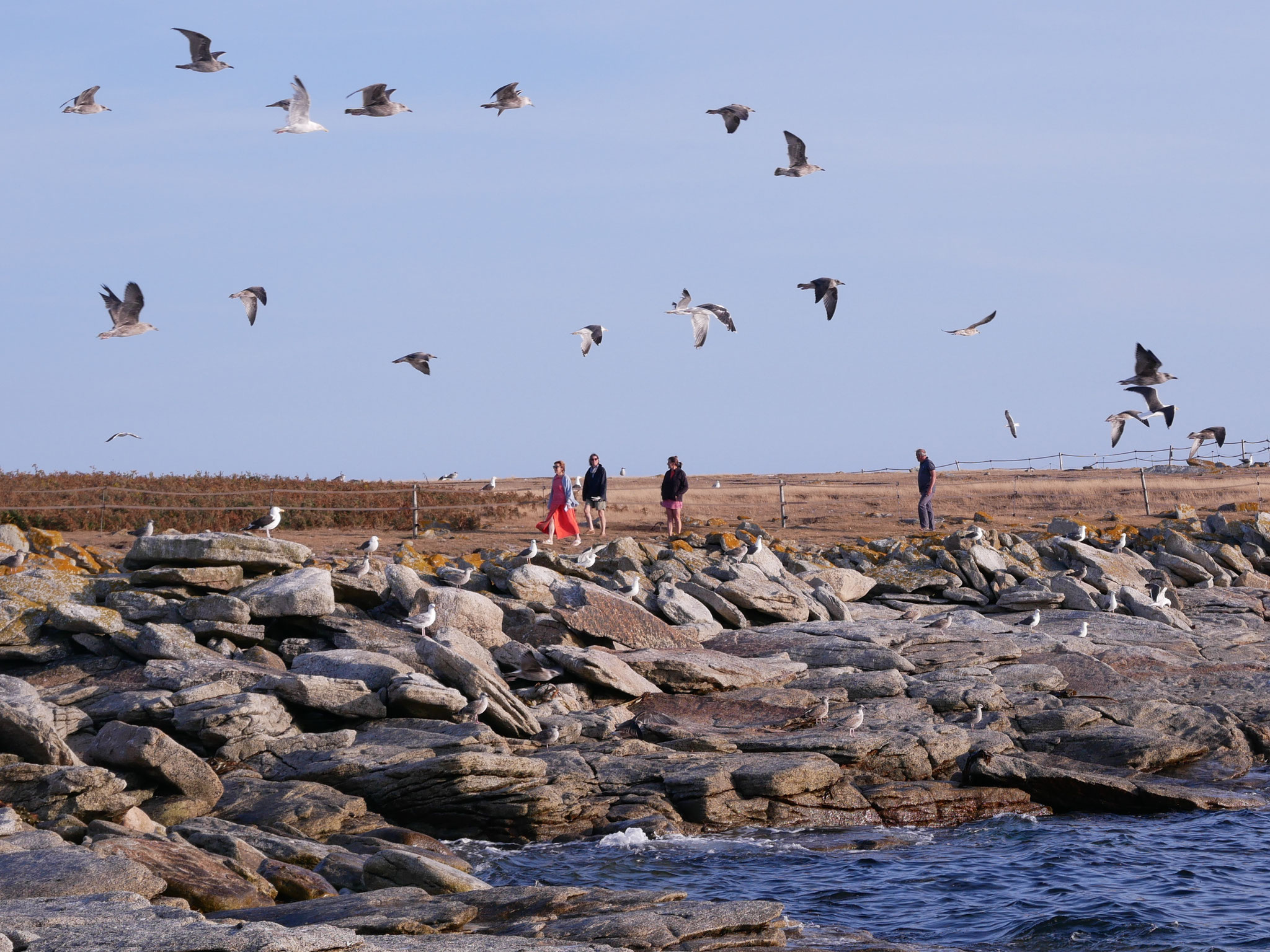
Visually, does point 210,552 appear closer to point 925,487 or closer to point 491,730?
point 491,730

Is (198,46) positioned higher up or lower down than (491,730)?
higher up

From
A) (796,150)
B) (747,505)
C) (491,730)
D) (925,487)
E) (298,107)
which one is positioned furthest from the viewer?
(747,505)

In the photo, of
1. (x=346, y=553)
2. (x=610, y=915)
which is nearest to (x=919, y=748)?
(x=610, y=915)

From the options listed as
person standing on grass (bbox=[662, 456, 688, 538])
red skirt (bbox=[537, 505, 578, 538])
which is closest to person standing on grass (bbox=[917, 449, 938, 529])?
person standing on grass (bbox=[662, 456, 688, 538])

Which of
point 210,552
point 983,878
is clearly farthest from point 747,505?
point 983,878

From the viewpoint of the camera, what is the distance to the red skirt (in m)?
24.4

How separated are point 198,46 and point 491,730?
8957mm

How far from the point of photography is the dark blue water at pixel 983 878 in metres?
10.1

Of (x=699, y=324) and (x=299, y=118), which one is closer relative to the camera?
(x=299, y=118)

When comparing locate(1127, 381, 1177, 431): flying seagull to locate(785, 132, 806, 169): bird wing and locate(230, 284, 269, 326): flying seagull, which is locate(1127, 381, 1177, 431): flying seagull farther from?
locate(230, 284, 269, 326): flying seagull

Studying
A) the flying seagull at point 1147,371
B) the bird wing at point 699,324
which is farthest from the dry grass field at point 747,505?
the flying seagull at point 1147,371

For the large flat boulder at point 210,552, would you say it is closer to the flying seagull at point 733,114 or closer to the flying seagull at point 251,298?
the flying seagull at point 251,298

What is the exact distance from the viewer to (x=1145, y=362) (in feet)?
56.2

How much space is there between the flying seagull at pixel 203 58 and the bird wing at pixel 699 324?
8027 mm
